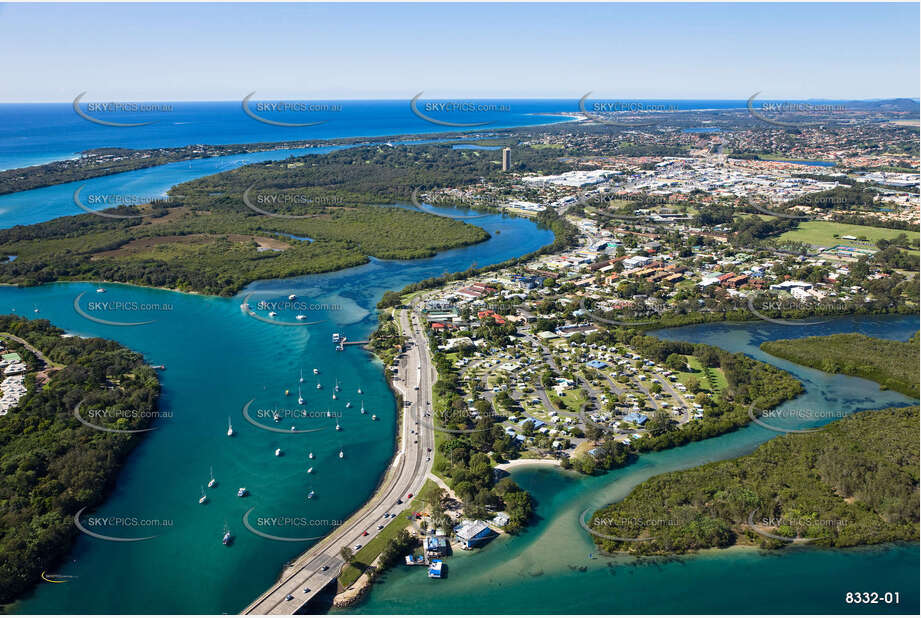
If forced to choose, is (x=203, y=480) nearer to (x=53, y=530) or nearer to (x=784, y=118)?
(x=53, y=530)

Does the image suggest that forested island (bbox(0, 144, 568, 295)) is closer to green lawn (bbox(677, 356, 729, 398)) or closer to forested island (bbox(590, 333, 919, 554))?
green lawn (bbox(677, 356, 729, 398))

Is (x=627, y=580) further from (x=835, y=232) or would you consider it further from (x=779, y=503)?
(x=835, y=232)

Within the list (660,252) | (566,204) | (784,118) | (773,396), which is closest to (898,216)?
(660,252)

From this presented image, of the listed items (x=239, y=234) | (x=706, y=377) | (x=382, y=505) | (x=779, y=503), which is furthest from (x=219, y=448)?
(x=239, y=234)

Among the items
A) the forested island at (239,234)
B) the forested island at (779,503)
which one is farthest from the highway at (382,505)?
the forested island at (239,234)

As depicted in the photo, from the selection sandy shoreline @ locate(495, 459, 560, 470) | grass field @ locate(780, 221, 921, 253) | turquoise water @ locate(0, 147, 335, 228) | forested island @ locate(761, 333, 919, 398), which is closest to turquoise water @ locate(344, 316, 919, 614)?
sandy shoreline @ locate(495, 459, 560, 470)

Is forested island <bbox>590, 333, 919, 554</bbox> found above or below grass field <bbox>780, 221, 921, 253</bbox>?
below

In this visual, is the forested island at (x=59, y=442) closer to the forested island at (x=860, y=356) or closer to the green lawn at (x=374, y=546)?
the green lawn at (x=374, y=546)
